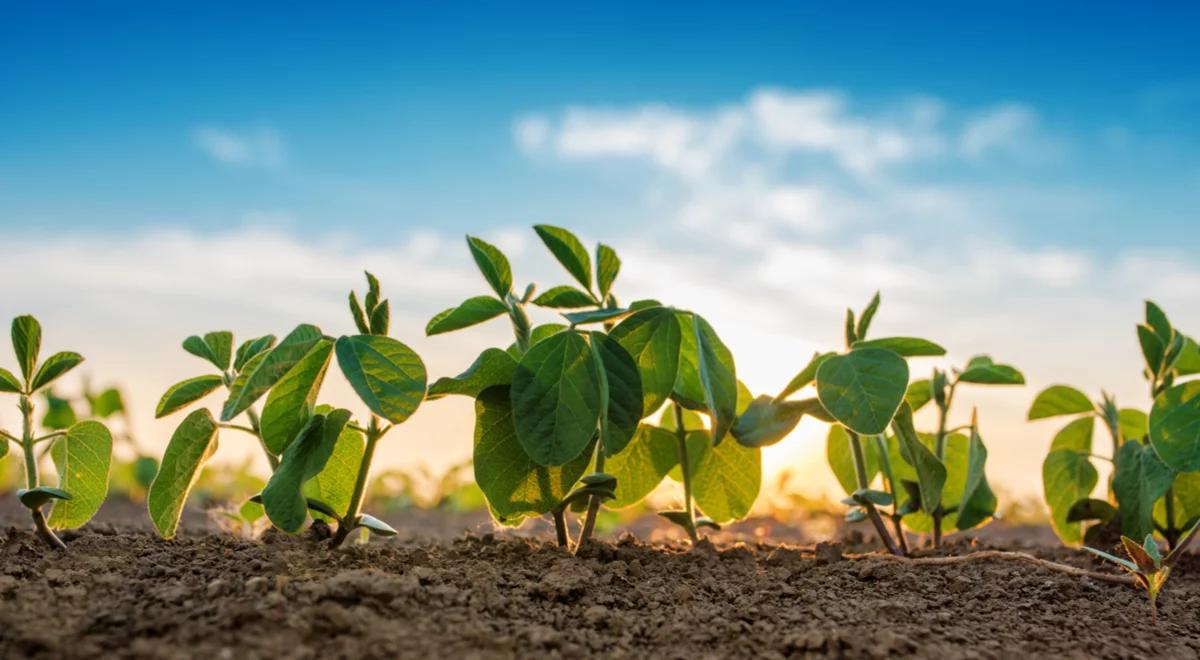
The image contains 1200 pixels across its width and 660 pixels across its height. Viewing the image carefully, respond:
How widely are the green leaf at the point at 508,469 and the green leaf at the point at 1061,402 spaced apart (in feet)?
5.21

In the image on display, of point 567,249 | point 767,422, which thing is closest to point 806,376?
point 767,422

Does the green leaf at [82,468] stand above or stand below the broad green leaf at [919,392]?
below

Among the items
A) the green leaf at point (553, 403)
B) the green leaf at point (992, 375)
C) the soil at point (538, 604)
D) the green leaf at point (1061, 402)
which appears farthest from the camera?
the green leaf at point (1061, 402)

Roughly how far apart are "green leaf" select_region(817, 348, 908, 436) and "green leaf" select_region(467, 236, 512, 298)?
73 cm

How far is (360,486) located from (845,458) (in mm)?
1489

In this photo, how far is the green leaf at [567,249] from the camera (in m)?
2.19

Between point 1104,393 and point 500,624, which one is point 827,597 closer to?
point 500,624

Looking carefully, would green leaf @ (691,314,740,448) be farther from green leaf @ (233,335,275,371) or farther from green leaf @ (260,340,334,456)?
A: green leaf @ (233,335,275,371)

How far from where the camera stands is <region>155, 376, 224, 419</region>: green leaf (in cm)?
216

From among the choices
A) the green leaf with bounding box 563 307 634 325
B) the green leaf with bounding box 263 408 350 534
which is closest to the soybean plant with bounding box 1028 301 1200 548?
the green leaf with bounding box 563 307 634 325

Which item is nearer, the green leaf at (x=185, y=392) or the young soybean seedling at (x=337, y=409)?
the young soybean seedling at (x=337, y=409)

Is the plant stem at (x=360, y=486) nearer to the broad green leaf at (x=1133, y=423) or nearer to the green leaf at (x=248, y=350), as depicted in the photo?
the green leaf at (x=248, y=350)

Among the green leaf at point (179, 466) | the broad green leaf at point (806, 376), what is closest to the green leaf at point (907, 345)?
the broad green leaf at point (806, 376)

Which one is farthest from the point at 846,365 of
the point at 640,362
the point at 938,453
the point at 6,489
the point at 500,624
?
the point at 6,489
